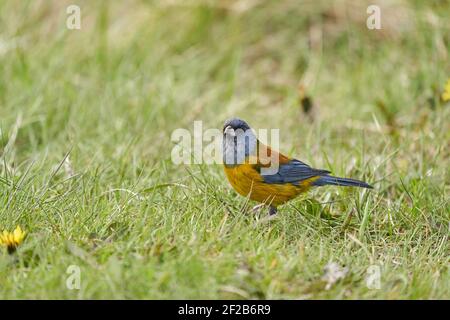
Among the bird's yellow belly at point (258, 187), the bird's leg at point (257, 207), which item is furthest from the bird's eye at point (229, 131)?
the bird's leg at point (257, 207)

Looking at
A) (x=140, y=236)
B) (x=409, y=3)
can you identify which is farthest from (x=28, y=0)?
(x=140, y=236)

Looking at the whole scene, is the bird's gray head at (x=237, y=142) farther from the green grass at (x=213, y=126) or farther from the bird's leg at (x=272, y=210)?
the bird's leg at (x=272, y=210)

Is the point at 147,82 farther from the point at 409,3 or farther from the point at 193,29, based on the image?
the point at 409,3

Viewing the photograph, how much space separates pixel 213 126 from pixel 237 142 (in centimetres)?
160

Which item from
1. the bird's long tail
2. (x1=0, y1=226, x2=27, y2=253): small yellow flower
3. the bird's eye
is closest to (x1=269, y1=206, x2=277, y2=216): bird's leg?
the bird's long tail

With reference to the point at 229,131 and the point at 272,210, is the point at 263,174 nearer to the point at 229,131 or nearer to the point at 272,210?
the point at 272,210

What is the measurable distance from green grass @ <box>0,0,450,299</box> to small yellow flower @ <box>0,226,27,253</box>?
0.06 m

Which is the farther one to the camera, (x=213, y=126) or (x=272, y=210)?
(x=213, y=126)

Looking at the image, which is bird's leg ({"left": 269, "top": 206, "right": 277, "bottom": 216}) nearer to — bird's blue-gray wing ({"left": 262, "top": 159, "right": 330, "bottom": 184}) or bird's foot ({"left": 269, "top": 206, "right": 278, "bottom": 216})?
bird's foot ({"left": 269, "top": 206, "right": 278, "bottom": 216})

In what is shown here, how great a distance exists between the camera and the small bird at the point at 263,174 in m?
4.44

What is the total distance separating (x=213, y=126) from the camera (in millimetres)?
6168

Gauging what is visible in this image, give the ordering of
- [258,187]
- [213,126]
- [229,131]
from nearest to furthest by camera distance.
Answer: [258,187] < [229,131] < [213,126]

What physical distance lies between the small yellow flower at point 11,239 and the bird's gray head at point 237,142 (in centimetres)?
136

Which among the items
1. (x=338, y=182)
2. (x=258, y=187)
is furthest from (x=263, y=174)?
(x=338, y=182)
